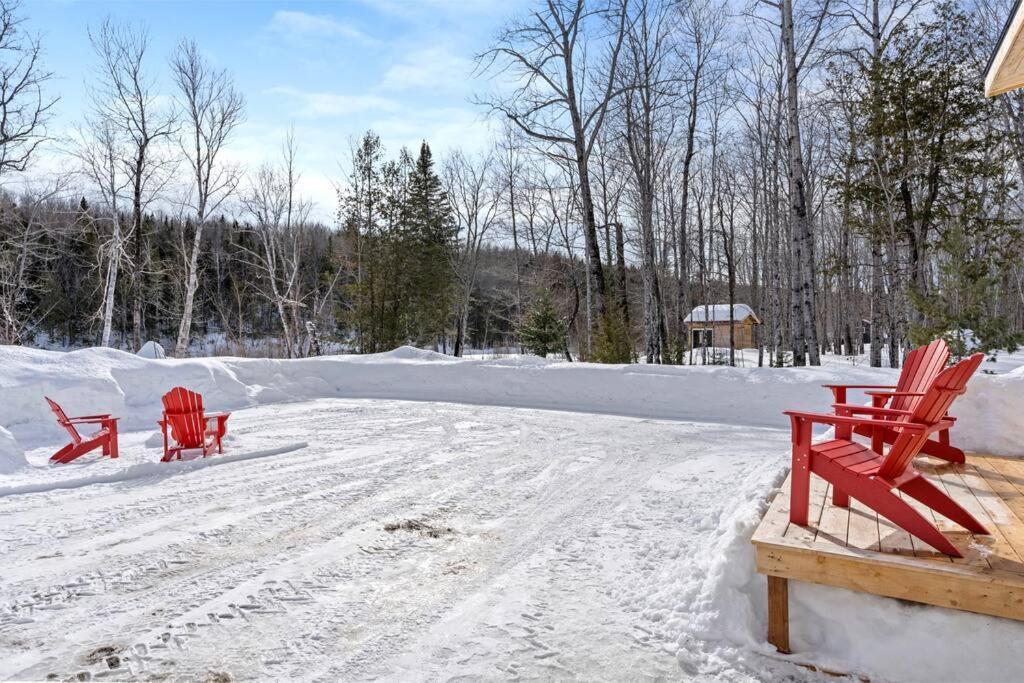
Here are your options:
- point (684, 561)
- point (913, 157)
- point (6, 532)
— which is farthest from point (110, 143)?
point (913, 157)

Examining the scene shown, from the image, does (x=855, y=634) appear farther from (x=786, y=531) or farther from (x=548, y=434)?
(x=548, y=434)

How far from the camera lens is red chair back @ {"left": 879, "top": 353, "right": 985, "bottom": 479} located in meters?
2.49

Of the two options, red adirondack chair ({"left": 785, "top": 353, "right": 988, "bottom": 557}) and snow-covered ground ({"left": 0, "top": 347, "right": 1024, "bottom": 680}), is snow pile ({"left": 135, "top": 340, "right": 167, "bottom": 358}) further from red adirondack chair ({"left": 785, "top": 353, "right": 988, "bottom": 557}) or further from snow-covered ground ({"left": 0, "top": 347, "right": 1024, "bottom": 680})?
red adirondack chair ({"left": 785, "top": 353, "right": 988, "bottom": 557})

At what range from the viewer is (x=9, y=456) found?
5.71 metres

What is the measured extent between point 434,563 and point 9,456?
5314mm

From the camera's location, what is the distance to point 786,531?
2670 mm

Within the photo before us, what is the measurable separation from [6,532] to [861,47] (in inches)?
714

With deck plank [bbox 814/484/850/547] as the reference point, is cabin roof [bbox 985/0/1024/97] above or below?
above

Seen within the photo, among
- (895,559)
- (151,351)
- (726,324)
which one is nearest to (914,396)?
(895,559)

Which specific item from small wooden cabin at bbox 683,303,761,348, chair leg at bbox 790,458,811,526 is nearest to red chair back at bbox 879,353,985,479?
chair leg at bbox 790,458,811,526

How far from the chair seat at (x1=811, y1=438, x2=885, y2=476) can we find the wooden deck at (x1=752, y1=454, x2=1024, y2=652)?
0.31 m

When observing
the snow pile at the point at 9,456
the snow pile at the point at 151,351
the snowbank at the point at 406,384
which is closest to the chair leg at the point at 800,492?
the snowbank at the point at 406,384

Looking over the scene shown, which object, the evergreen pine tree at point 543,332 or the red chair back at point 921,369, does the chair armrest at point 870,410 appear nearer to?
the red chair back at point 921,369

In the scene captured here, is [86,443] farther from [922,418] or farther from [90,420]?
[922,418]
